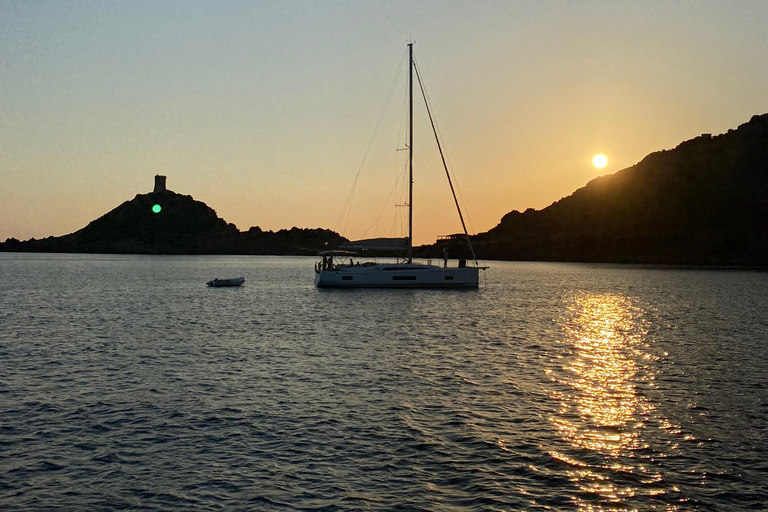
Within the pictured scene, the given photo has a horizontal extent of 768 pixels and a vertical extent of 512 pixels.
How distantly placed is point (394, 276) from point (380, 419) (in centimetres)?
4943

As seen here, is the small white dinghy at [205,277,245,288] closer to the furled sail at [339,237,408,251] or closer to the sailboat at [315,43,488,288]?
the sailboat at [315,43,488,288]

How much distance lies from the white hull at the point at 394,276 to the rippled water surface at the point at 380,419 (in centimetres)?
2882

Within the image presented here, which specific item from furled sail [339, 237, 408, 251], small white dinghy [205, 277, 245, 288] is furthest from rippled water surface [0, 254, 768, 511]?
small white dinghy [205, 277, 245, 288]

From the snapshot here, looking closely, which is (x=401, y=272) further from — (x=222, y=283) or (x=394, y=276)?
(x=222, y=283)

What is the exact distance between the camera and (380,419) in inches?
677

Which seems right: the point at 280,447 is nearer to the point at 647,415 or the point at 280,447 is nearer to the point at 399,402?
the point at 399,402

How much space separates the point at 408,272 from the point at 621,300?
2338 cm

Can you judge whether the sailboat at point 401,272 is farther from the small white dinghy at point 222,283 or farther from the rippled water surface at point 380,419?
the rippled water surface at point 380,419

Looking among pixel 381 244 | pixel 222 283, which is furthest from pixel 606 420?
pixel 222 283

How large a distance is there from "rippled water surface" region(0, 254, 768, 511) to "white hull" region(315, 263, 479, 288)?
1135 inches

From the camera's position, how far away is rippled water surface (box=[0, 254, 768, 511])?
39.9ft

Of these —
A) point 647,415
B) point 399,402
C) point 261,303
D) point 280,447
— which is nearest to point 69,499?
point 280,447

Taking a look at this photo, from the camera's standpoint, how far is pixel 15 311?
47.6 metres

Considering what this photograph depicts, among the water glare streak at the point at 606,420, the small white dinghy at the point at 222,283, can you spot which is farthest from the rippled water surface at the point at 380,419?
the small white dinghy at the point at 222,283
